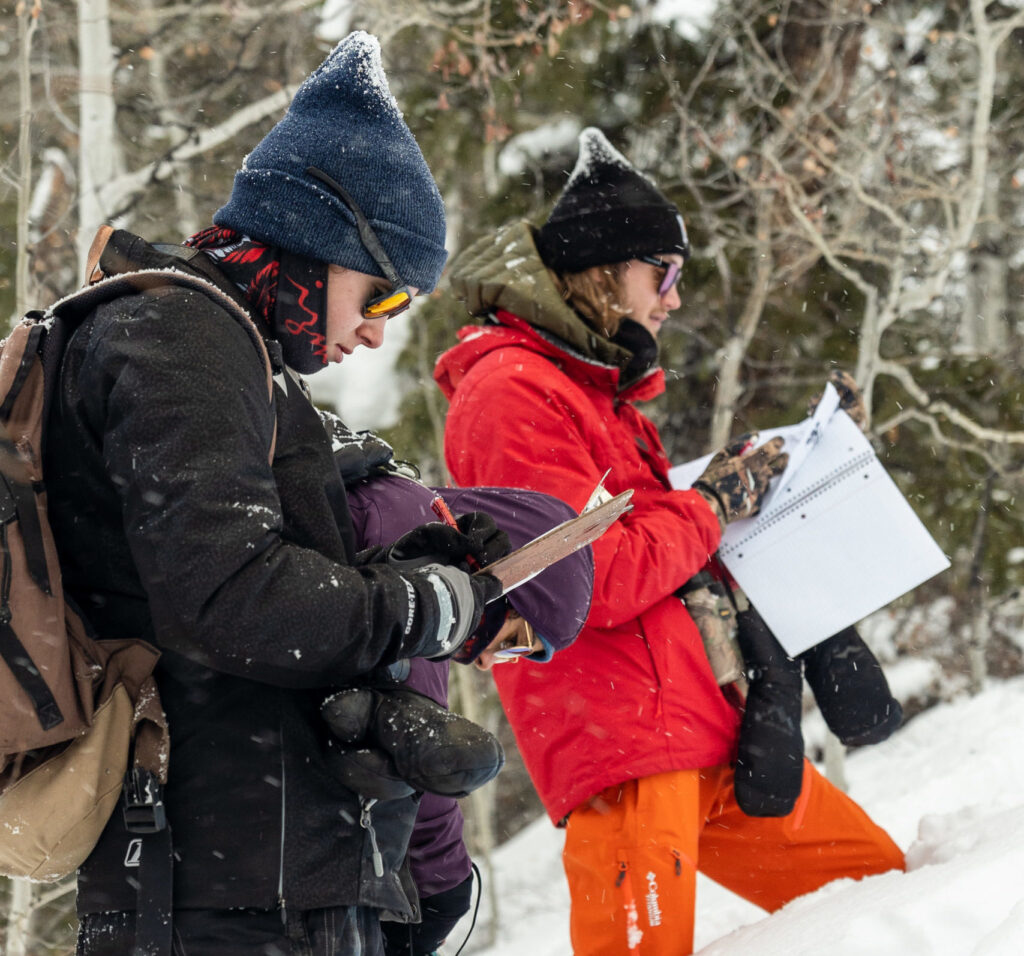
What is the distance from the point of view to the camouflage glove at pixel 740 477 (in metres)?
2.71

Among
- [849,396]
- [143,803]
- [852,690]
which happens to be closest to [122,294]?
[143,803]

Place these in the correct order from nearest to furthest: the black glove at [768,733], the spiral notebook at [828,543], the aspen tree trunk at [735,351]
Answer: the black glove at [768,733]
the spiral notebook at [828,543]
the aspen tree trunk at [735,351]

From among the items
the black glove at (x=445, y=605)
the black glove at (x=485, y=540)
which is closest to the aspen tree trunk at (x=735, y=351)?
the black glove at (x=485, y=540)

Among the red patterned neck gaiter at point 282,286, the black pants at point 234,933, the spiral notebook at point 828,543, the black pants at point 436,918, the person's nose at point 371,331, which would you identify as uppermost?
the red patterned neck gaiter at point 282,286

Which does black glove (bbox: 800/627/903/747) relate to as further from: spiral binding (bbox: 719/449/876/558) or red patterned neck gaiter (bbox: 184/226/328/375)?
red patterned neck gaiter (bbox: 184/226/328/375)

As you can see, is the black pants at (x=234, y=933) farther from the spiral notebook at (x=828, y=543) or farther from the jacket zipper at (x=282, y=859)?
the spiral notebook at (x=828, y=543)

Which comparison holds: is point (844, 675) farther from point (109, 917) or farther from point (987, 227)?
point (987, 227)

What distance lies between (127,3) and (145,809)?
356 inches

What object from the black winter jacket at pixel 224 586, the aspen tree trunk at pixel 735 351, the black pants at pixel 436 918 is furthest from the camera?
the aspen tree trunk at pixel 735 351

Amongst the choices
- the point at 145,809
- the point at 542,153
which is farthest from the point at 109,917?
the point at 542,153

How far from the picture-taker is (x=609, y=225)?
293 centimetres

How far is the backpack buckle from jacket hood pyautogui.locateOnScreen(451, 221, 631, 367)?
5.40ft

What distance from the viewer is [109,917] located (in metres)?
1.53

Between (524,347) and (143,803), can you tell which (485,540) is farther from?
(524,347)
